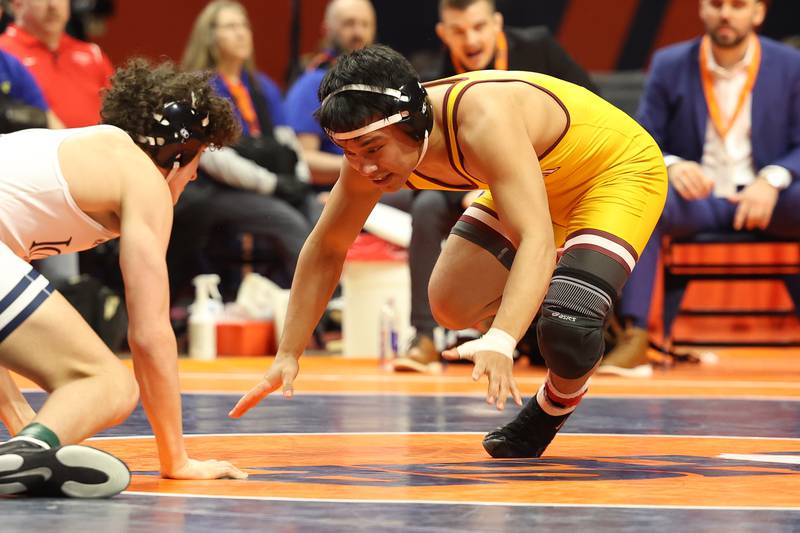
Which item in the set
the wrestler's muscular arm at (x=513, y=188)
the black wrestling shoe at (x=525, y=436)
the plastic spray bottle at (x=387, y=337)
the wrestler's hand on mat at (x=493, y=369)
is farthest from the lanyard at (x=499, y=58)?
the wrestler's hand on mat at (x=493, y=369)

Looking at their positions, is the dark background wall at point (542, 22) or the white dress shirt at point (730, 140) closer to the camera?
the white dress shirt at point (730, 140)

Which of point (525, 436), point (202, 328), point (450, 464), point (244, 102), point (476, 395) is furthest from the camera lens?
point (244, 102)

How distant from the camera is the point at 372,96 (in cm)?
337

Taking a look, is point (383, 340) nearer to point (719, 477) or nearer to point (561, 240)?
point (561, 240)

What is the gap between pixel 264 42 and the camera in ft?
34.6

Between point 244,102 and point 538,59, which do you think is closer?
point 538,59

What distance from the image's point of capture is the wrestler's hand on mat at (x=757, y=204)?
6.34 metres

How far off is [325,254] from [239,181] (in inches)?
143

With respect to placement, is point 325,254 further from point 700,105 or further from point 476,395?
point 700,105

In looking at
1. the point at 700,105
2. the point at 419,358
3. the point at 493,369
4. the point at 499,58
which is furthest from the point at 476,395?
the point at 493,369

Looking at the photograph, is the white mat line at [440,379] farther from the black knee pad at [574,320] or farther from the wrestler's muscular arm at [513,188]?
the wrestler's muscular arm at [513,188]

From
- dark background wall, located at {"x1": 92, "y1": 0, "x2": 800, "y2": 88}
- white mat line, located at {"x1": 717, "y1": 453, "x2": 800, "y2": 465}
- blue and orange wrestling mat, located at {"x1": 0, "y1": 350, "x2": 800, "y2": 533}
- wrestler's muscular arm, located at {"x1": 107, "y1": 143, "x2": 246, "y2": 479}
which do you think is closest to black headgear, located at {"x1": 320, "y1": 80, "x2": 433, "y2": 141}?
wrestler's muscular arm, located at {"x1": 107, "y1": 143, "x2": 246, "y2": 479}

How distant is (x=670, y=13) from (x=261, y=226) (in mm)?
3908

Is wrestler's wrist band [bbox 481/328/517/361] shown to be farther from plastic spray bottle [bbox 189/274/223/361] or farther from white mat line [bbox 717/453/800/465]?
plastic spray bottle [bbox 189/274/223/361]
